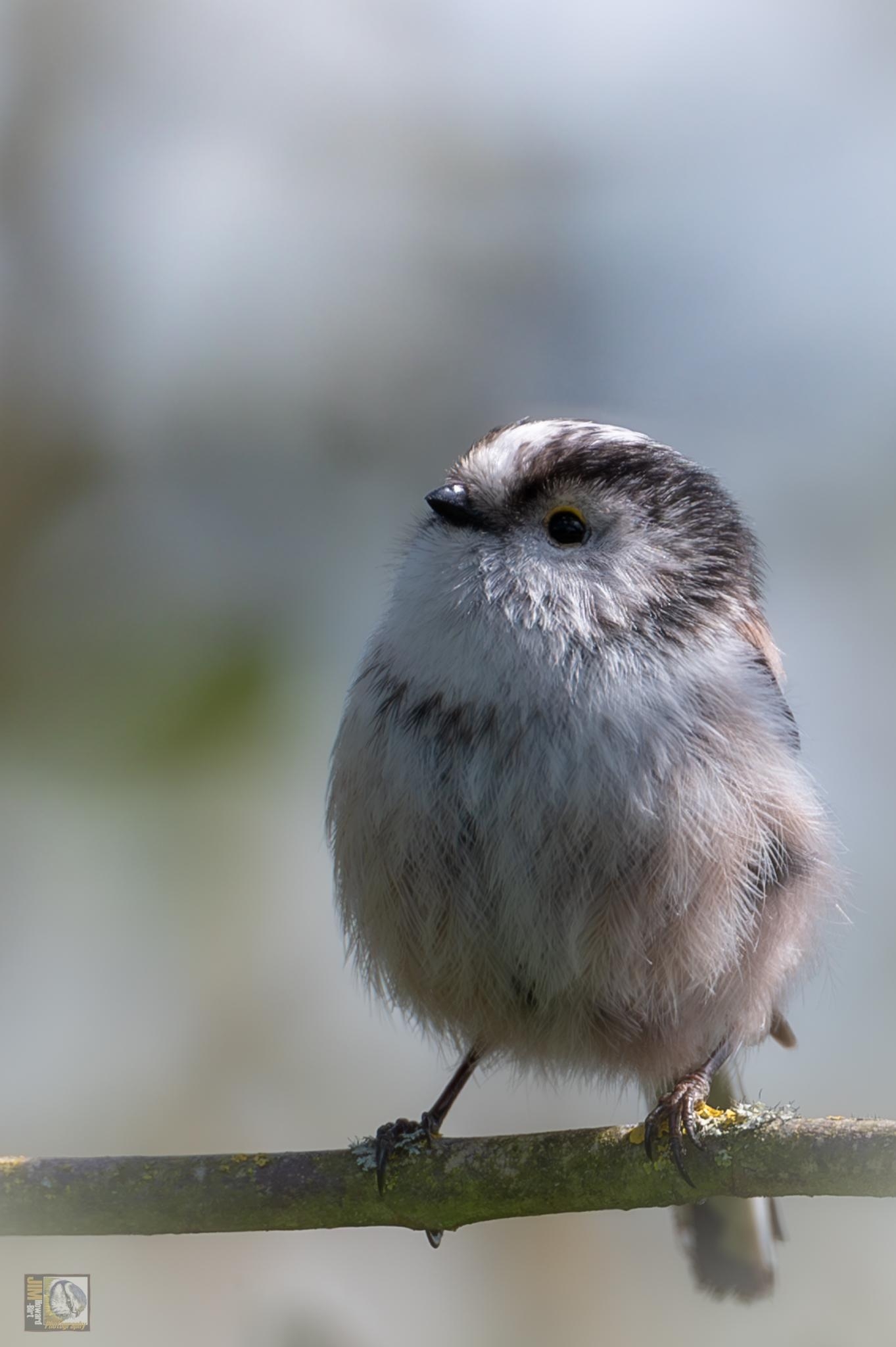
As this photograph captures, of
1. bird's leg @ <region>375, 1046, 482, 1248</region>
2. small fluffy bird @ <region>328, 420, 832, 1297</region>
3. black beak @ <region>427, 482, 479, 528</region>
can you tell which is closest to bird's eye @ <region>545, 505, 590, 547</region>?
small fluffy bird @ <region>328, 420, 832, 1297</region>

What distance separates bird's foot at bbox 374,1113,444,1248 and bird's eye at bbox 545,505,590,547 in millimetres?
1425

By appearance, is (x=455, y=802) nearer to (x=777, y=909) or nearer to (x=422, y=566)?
(x=422, y=566)

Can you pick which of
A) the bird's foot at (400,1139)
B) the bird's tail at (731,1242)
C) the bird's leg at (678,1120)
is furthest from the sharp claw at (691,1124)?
the bird's tail at (731,1242)

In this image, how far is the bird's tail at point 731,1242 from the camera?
3.27 m

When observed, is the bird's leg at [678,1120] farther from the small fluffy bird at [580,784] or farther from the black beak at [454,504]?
the black beak at [454,504]

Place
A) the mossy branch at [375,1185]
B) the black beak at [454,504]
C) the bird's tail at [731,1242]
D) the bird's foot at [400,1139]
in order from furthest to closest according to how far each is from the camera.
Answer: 1. the bird's tail at [731,1242]
2. the black beak at [454,504]
3. the bird's foot at [400,1139]
4. the mossy branch at [375,1185]

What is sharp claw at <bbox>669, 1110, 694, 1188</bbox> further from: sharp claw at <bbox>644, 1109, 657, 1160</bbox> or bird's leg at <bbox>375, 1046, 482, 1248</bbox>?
bird's leg at <bbox>375, 1046, 482, 1248</bbox>

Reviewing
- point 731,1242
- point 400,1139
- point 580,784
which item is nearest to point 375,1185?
point 400,1139

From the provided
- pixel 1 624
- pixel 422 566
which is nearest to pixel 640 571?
pixel 422 566

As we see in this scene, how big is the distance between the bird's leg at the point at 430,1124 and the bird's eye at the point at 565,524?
53.9 inches

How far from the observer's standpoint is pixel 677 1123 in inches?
96.7

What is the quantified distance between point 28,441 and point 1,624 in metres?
0.76

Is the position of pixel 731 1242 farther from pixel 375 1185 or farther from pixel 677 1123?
Result: pixel 375 1185

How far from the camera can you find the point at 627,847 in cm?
247
